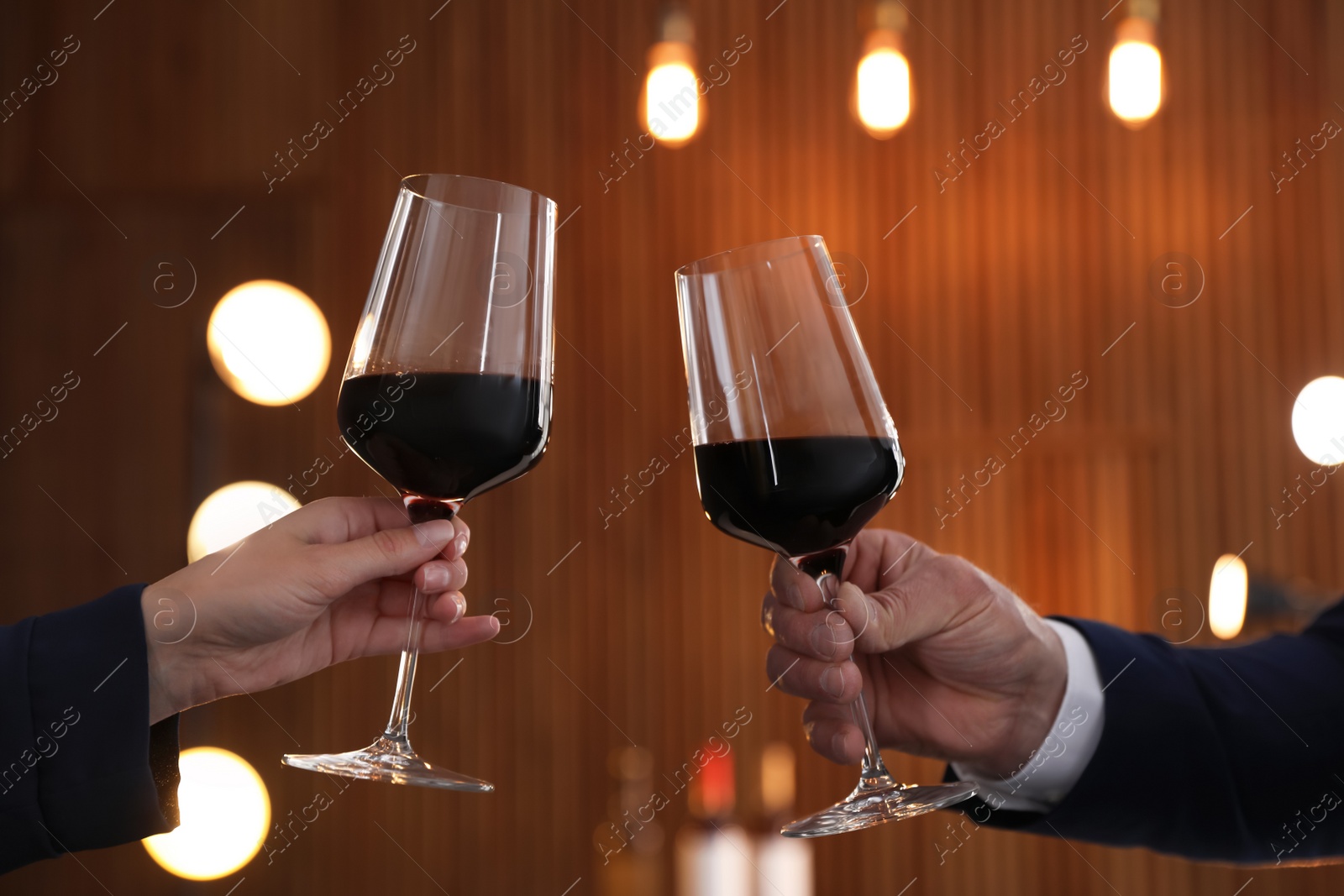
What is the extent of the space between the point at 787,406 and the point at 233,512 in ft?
7.96

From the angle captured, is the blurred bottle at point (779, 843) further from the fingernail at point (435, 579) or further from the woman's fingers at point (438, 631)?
the fingernail at point (435, 579)

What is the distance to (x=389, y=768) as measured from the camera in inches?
29.3

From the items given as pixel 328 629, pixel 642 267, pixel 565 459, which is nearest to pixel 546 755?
pixel 565 459

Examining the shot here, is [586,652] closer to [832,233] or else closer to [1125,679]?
[832,233]

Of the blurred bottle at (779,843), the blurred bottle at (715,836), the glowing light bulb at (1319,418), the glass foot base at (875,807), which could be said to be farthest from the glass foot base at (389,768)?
the glowing light bulb at (1319,418)

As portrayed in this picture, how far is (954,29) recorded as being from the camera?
285 centimetres

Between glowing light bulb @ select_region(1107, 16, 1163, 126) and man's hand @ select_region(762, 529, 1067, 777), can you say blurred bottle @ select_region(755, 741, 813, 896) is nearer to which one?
man's hand @ select_region(762, 529, 1067, 777)

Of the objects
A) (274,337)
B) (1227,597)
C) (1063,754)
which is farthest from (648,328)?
(1063,754)

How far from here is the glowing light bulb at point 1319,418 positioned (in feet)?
8.86

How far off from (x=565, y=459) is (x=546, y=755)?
0.80 metres

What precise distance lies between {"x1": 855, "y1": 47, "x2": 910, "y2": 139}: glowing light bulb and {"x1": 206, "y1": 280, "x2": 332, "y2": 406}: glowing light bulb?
1594 millimetres

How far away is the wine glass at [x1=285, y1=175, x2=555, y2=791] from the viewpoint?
0.81m

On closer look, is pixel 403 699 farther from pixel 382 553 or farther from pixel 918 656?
pixel 918 656

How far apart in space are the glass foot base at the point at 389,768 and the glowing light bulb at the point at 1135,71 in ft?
8.20
